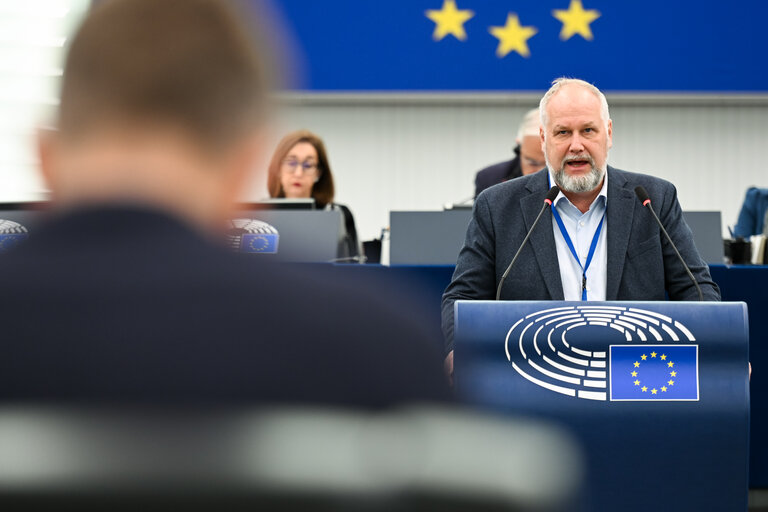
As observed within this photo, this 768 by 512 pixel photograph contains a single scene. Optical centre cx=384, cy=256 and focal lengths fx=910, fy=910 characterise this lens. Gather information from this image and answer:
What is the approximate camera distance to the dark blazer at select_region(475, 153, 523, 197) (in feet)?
16.8

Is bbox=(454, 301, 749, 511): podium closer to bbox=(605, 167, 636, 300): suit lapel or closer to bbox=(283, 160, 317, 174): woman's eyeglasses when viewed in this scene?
bbox=(605, 167, 636, 300): suit lapel

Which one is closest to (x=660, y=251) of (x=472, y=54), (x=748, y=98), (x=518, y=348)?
(x=518, y=348)

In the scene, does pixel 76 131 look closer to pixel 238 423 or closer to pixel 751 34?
pixel 238 423

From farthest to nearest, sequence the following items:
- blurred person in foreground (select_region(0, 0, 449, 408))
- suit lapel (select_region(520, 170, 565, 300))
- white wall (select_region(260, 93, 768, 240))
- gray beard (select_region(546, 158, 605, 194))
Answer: white wall (select_region(260, 93, 768, 240)), gray beard (select_region(546, 158, 605, 194)), suit lapel (select_region(520, 170, 565, 300)), blurred person in foreground (select_region(0, 0, 449, 408))

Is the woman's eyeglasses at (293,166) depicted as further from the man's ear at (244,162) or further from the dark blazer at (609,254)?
the man's ear at (244,162)

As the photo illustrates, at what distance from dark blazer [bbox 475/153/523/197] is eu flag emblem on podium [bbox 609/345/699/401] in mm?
3127

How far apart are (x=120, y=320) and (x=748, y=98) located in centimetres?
799

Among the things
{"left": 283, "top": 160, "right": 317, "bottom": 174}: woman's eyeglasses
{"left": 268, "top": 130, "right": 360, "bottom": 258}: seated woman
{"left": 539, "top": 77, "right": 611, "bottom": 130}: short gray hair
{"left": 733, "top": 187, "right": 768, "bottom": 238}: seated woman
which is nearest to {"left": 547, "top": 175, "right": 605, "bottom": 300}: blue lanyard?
{"left": 539, "top": 77, "right": 611, "bottom": 130}: short gray hair

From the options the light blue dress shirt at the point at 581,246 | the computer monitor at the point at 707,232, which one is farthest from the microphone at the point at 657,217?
the computer monitor at the point at 707,232

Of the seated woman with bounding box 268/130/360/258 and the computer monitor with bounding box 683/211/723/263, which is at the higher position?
the seated woman with bounding box 268/130/360/258

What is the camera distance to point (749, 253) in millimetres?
4184

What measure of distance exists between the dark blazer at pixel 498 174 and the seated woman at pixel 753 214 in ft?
7.25

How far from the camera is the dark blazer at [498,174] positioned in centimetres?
512

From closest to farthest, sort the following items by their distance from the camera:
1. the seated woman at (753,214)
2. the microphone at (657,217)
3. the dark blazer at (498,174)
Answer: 1. the microphone at (657,217)
2. the dark blazer at (498,174)
3. the seated woman at (753,214)
